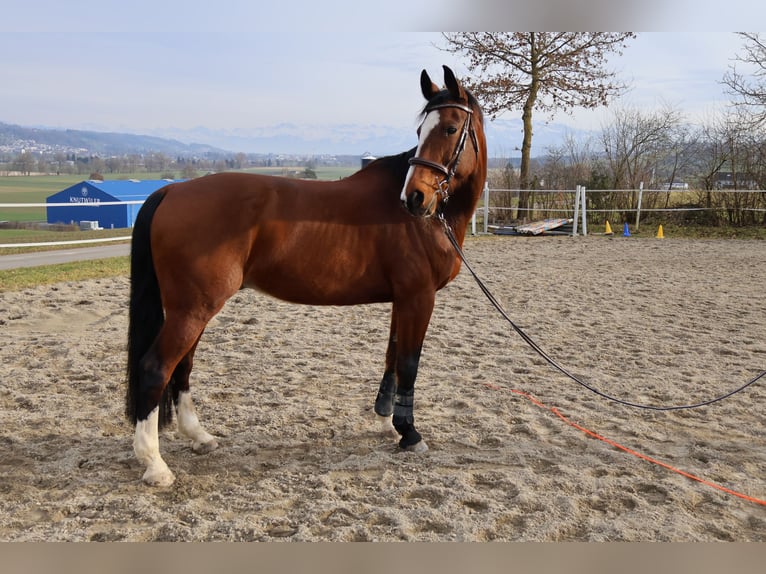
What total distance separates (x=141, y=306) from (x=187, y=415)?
2.22 feet

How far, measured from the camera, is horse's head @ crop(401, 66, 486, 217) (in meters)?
2.99

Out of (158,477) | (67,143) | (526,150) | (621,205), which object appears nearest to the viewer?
(158,477)

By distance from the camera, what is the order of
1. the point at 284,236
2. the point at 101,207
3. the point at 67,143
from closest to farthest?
the point at 284,236 → the point at 101,207 → the point at 67,143

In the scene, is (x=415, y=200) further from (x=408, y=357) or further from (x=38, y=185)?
(x=38, y=185)

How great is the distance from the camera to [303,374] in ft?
15.4

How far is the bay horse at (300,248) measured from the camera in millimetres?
2898

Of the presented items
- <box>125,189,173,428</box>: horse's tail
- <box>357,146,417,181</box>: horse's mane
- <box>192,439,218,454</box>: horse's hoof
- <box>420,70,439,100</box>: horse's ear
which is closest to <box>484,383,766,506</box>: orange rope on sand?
<box>357,146,417,181</box>: horse's mane

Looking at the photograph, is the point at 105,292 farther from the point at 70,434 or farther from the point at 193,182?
the point at 193,182

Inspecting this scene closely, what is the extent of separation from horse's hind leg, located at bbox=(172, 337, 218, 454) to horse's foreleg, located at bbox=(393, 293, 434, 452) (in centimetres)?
106

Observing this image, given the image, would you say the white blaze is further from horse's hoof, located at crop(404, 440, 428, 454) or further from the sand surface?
the sand surface

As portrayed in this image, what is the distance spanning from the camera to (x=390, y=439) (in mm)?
3539

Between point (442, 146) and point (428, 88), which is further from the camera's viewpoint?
point (428, 88)

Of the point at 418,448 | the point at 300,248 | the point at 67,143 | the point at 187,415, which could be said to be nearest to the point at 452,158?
the point at 300,248

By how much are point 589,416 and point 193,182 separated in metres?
2.82
